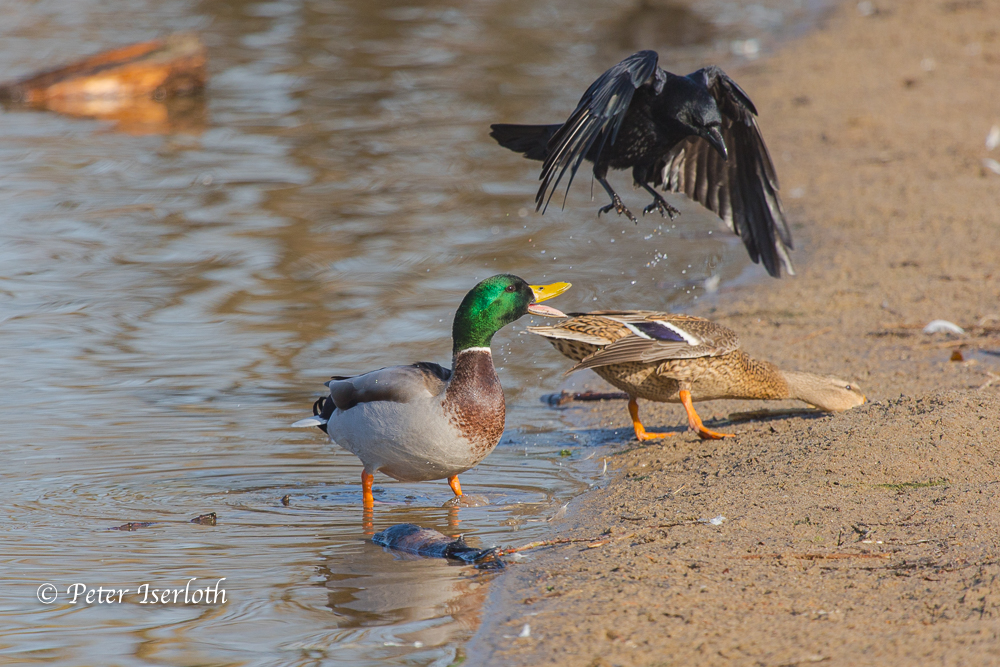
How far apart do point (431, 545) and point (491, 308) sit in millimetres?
1105

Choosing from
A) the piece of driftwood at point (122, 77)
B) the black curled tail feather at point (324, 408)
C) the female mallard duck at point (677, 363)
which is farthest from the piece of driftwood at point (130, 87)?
the female mallard duck at point (677, 363)

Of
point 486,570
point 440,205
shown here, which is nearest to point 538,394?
point 486,570

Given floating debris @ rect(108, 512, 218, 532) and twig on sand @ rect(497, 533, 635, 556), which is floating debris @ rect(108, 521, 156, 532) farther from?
twig on sand @ rect(497, 533, 635, 556)

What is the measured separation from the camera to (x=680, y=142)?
21.2 feet

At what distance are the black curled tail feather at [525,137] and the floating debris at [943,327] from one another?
2.45 metres

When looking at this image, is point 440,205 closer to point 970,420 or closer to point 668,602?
point 970,420

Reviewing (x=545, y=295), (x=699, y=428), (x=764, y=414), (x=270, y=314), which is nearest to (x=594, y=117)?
(x=545, y=295)

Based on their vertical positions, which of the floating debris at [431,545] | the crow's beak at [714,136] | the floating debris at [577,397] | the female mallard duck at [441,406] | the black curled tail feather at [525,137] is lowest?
the floating debris at [577,397]

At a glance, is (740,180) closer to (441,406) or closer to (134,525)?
(441,406)

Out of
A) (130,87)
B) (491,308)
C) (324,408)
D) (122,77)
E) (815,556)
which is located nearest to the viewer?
(815,556)

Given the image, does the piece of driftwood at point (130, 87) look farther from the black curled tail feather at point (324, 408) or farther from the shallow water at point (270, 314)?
the black curled tail feather at point (324, 408)

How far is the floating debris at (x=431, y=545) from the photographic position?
4.14 meters

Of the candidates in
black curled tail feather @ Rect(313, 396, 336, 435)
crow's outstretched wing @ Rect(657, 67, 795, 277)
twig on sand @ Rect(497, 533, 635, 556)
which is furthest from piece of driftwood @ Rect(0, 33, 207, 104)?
twig on sand @ Rect(497, 533, 635, 556)

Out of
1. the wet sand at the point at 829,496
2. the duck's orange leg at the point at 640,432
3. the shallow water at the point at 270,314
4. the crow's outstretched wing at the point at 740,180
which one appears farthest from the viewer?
the crow's outstretched wing at the point at 740,180
